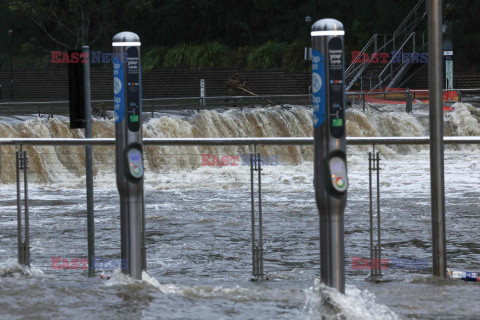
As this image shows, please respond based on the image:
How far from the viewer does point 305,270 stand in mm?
9414

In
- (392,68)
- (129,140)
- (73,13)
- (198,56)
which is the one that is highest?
(73,13)

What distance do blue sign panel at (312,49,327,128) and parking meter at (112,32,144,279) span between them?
1.25 metres

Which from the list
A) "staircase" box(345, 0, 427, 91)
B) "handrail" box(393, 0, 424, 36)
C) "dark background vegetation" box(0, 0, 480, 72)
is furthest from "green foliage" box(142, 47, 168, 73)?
"handrail" box(393, 0, 424, 36)

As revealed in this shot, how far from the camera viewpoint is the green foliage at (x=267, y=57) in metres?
41.7

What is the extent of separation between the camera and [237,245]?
11.6 m

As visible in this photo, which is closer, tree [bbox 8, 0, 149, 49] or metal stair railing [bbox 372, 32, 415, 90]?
metal stair railing [bbox 372, 32, 415, 90]

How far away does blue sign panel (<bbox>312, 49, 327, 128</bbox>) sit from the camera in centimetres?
457

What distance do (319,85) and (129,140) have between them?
1.43m

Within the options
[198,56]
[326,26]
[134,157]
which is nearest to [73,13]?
[198,56]

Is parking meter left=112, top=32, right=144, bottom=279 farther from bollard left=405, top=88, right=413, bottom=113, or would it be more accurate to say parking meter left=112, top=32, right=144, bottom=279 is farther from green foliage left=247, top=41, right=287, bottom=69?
green foliage left=247, top=41, right=287, bottom=69

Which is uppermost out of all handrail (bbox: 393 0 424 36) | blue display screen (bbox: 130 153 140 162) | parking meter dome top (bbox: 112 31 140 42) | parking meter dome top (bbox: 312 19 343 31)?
handrail (bbox: 393 0 424 36)

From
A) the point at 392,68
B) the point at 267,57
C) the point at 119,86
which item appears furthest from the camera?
the point at 267,57

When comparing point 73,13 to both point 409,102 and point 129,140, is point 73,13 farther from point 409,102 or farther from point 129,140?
point 129,140

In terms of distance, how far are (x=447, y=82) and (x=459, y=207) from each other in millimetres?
25845
